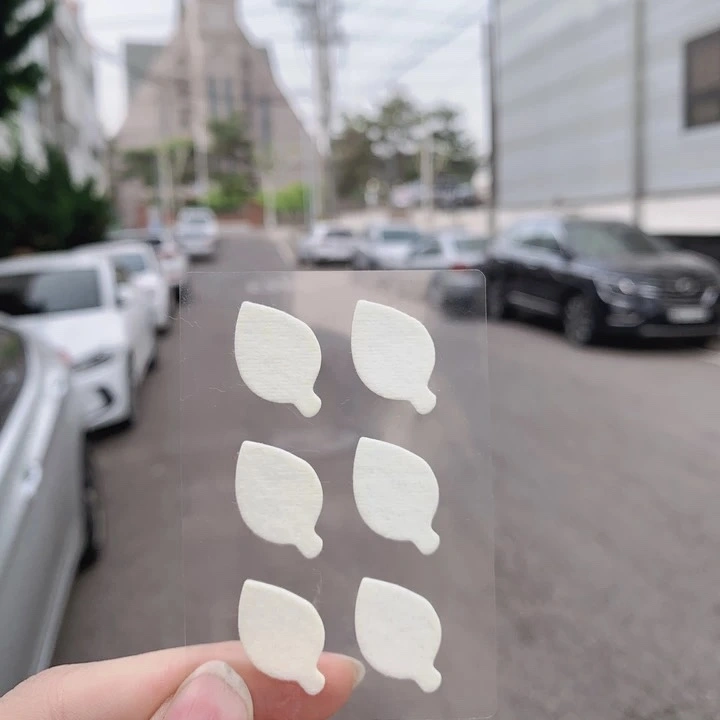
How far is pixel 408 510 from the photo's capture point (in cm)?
106

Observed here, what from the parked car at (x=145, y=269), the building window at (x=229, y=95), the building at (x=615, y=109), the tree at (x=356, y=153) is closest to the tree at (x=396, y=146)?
the tree at (x=356, y=153)

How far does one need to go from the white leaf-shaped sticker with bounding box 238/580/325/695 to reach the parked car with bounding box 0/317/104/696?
4.18 ft

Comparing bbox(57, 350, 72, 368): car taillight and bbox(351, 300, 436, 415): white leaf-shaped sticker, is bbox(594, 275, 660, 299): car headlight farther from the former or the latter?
bbox(351, 300, 436, 415): white leaf-shaped sticker

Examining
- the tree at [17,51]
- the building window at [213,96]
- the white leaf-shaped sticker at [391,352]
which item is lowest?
the white leaf-shaped sticker at [391,352]

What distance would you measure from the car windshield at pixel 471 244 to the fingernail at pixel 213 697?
1301 centimetres

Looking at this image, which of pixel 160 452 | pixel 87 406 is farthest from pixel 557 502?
pixel 87 406

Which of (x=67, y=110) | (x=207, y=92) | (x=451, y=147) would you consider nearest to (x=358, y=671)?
(x=67, y=110)

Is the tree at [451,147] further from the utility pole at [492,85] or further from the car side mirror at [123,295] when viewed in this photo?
the car side mirror at [123,295]

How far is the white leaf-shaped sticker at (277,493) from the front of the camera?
104cm

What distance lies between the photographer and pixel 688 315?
9586 mm

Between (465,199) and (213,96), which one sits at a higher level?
(213,96)

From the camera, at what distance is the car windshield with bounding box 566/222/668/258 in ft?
35.5

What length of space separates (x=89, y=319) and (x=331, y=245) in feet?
65.8

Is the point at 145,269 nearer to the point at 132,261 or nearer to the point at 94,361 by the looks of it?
the point at 132,261
